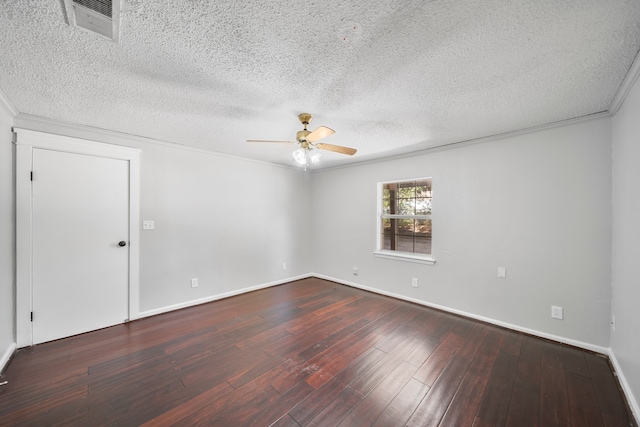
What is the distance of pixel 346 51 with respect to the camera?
1.43m

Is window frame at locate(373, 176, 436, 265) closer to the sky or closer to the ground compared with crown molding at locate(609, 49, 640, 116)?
closer to the ground

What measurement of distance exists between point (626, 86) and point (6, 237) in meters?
5.18

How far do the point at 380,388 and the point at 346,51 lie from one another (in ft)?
7.68

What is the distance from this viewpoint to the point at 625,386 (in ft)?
5.82

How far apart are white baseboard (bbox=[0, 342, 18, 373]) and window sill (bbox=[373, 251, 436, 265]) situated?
420 cm

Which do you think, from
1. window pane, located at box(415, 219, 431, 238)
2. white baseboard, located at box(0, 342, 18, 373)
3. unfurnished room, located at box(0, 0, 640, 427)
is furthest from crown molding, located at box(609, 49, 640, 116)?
white baseboard, located at box(0, 342, 18, 373)

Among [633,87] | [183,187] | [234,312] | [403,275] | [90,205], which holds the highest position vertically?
[633,87]

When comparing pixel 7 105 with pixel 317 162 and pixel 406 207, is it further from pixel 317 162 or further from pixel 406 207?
pixel 406 207

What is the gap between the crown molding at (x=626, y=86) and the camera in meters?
1.52

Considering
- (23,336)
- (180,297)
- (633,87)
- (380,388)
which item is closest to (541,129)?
(633,87)

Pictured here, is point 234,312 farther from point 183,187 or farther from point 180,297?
point 183,187

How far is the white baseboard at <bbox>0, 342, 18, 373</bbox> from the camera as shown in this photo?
6.65 ft

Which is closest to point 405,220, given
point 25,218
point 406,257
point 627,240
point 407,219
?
point 407,219

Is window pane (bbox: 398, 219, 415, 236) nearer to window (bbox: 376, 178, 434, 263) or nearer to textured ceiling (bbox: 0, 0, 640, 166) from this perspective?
window (bbox: 376, 178, 434, 263)
